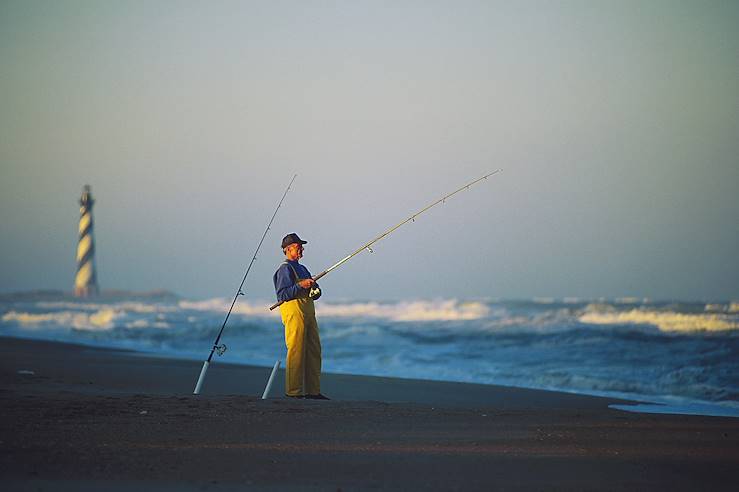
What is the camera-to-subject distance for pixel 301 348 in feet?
23.5

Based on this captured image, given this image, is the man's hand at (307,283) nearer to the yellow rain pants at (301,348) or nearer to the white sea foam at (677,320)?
the yellow rain pants at (301,348)

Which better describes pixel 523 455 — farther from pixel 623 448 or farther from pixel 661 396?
pixel 661 396

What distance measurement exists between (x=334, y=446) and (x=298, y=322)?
2393 millimetres

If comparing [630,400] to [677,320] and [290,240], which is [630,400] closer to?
[290,240]

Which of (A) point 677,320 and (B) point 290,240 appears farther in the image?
(A) point 677,320

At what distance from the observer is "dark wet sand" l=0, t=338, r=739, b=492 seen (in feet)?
13.3

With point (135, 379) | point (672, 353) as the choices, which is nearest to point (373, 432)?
point (135, 379)

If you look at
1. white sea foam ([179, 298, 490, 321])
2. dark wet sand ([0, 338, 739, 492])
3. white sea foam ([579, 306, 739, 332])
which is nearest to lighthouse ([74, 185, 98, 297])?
white sea foam ([179, 298, 490, 321])

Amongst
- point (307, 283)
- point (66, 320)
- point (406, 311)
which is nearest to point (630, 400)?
point (307, 283)

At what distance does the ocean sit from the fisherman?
2.99 metres

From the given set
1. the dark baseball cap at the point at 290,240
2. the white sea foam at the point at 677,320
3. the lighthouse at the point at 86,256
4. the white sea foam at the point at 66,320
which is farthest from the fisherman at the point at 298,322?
the lighthouse at the point at 86,256

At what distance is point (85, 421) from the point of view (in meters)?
5.34

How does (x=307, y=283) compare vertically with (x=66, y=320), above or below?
→ below

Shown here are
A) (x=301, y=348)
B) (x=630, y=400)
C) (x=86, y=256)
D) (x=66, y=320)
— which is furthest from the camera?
(x=86, y=256)
